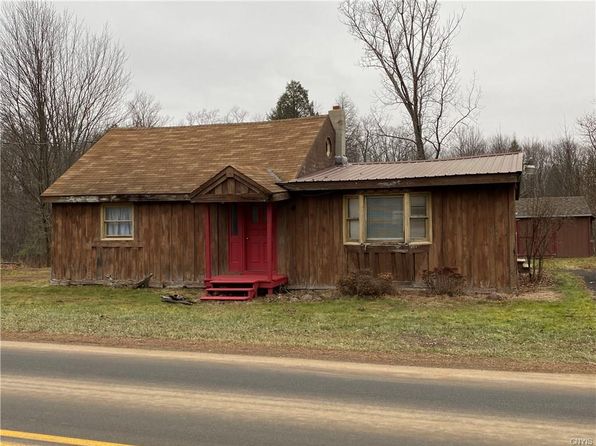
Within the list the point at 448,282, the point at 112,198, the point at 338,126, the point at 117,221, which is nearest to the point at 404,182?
the point at 448,282

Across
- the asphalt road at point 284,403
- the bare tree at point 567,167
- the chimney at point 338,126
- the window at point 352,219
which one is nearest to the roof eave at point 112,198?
the window at point 352,219

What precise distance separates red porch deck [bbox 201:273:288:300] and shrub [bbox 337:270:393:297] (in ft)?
6.42

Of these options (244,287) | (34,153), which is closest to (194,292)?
(244,287)

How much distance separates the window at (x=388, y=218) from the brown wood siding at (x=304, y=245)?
243 mm

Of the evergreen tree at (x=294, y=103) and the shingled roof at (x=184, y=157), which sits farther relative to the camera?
the evergreen tree at (x=294, y=103)

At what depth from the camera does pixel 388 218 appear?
1514 centimetres

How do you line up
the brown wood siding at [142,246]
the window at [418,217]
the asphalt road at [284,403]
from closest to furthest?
the asphalt road at [284,403] → the window at [418,217] → the brown wood siding at [142,246]

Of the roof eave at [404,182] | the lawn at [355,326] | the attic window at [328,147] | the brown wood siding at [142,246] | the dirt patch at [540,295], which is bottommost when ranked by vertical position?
the lawn at [355,326]

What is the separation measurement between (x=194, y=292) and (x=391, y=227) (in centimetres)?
607

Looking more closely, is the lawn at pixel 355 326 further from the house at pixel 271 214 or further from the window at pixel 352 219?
the window at pixel 352 219

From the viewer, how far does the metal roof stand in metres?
14.4

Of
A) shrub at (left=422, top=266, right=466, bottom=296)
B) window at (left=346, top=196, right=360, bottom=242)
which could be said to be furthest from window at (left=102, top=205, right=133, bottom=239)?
shrub at (left=422, top=266, right=466, bottom=296)

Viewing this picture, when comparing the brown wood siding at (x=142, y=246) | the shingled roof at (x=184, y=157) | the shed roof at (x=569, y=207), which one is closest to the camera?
the brown wood siding at (x=142, y=246)

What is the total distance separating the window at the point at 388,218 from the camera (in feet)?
48.7
